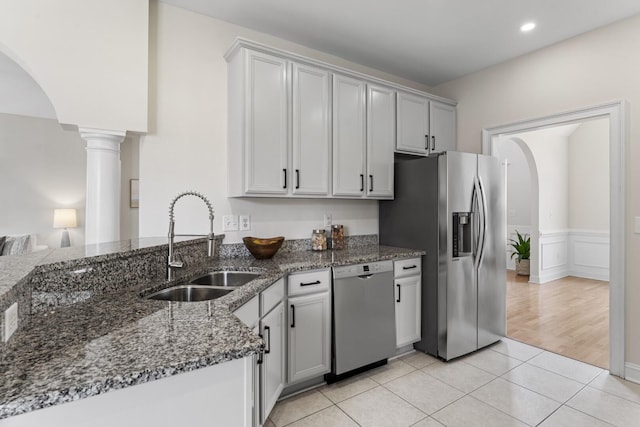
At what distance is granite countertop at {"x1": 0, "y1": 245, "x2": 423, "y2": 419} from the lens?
669 mm

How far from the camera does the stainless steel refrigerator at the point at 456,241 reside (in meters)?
2.68

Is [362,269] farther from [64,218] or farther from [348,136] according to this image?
[64,218]

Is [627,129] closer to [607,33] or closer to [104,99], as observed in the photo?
[607,33]

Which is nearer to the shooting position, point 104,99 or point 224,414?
point 224,414

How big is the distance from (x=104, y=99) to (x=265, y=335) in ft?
6.10

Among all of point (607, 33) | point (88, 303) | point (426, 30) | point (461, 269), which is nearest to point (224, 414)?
point (88, 303)

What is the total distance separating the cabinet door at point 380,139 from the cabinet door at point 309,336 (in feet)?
3.94

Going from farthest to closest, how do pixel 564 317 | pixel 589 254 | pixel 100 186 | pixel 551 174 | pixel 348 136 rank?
pixel 551 174 → pixel 589 254 → pixel 564 317 → pixel 348 136 → pixel 100 186

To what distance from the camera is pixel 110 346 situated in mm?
857

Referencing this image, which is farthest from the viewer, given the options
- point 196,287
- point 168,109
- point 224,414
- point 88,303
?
point 168,109

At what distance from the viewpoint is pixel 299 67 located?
2.54 metres

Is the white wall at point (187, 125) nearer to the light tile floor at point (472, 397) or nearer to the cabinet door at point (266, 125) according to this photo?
the cabinet door at point (266, 125)

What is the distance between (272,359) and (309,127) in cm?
176

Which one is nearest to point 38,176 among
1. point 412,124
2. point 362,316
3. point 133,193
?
point 133,193
